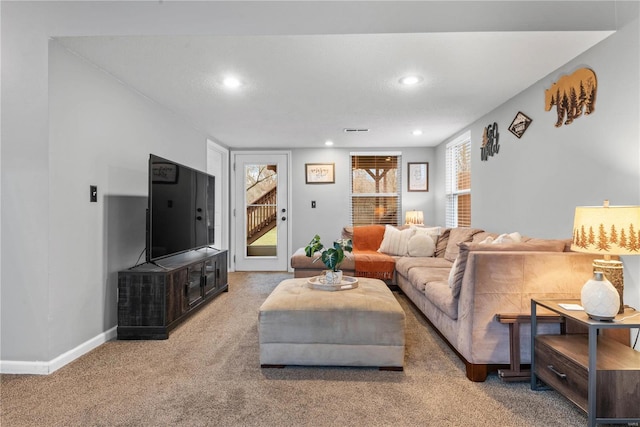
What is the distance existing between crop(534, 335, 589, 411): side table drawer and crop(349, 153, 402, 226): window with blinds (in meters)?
4.09

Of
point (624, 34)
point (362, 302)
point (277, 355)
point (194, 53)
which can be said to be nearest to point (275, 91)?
point (194, 53)

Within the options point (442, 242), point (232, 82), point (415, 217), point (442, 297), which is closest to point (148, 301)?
point (232, 82)

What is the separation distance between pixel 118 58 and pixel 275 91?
1.25 metres

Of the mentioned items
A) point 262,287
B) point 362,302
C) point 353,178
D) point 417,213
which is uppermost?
point 353,178

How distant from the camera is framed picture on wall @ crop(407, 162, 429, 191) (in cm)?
590

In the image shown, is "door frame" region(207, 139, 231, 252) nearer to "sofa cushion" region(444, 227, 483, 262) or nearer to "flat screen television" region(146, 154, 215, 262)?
"flat screen television" region(146, 154, 215, 262)

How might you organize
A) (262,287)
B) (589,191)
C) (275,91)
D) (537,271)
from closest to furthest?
(537,271) < (589,191) < (275,91) < (262,287)

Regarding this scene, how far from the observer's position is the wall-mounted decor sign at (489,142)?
3.74 m

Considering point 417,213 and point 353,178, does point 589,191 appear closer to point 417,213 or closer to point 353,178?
point 417,213

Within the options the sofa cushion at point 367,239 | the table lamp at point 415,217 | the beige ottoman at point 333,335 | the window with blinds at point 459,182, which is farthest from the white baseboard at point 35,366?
the table lamp at point 415,217

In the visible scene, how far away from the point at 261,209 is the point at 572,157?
4466 millimetres

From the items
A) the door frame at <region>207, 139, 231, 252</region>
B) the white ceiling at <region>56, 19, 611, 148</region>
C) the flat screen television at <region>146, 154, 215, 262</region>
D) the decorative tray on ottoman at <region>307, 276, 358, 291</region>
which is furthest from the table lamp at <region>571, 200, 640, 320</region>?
the door frame at <region>207, 139, 231, 252</region>

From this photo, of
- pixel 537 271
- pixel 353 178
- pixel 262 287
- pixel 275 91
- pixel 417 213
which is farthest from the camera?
pixel 353 178

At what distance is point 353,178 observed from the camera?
19.7 ft
